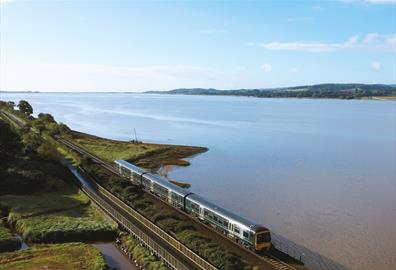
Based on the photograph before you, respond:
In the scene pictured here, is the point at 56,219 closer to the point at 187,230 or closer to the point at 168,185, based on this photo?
the point at 168,185

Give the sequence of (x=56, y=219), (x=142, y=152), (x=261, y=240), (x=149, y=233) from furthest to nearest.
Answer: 1. (x=142, y=152)
2. (x=56, y=219)
3. (x=149, y=233)
4. (x=261, y=240)

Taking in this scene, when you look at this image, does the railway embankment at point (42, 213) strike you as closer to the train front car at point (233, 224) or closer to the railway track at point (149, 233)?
the railway track at point (149, 233)

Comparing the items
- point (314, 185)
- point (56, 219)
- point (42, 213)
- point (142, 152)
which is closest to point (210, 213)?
point (56, 219)

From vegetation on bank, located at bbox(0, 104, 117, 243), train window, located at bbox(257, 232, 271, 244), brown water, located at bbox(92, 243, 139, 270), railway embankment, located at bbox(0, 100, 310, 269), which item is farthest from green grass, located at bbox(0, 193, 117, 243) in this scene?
train window, located at bbox(257, 232, 271, 244)

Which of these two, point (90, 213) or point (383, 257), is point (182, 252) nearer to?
point (90, 213)

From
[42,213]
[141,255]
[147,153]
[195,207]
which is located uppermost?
[195,207]

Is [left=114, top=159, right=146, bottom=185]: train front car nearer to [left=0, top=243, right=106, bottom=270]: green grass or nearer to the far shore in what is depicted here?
the far shore

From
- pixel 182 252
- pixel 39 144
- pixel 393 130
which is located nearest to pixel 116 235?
pixel 182 252

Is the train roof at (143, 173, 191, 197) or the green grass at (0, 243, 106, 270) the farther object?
the train roof at (143, 173, 191, 197)
